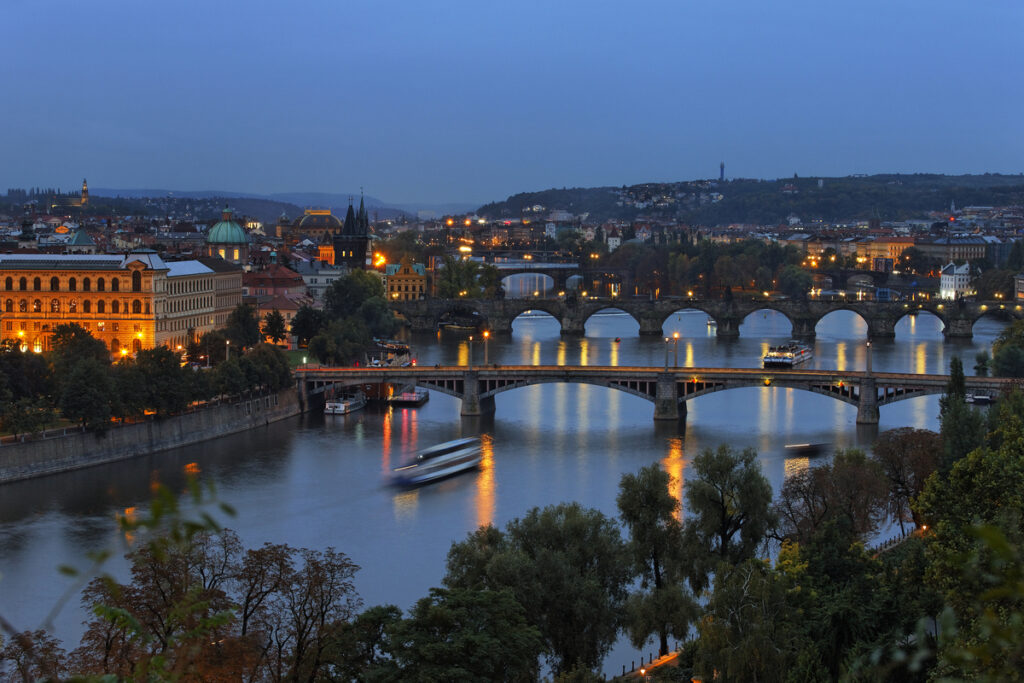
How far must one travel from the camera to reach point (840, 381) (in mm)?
22812

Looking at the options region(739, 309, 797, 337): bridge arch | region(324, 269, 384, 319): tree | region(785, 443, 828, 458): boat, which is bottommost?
region(785, 443, 828, 458): boat

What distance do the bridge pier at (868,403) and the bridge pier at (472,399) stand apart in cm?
600

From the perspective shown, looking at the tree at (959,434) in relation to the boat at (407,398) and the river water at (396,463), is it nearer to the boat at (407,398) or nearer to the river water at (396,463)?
the river water at (396,463)

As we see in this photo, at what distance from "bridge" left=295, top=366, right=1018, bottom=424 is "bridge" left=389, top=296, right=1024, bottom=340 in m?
15.4

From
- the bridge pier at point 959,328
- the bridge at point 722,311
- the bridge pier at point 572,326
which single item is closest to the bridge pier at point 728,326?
the bridge at point 722,311

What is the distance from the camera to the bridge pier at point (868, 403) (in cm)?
2223

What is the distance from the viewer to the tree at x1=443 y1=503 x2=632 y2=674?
32.4 feet

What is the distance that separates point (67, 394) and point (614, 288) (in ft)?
142

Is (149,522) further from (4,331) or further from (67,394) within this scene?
(4,331)

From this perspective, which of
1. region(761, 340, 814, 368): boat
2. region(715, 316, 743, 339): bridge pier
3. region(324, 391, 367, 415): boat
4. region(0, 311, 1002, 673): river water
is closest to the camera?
region(0, 311, 1002, 673): river water

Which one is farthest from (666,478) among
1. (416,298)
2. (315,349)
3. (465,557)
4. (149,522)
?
(416,298)

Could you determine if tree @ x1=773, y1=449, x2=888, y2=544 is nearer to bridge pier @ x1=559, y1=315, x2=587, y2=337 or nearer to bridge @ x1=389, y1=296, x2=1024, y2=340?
bridge @ x1=389, y1=296, x2=1024, y2=340

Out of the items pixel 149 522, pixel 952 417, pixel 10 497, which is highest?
pixel 149 522

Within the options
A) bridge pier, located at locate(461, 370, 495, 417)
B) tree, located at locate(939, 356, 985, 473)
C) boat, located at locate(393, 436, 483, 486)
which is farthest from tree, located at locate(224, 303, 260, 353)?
tree, located at locate(939, 356, 985, 473)
